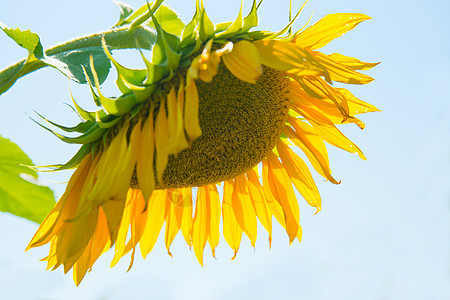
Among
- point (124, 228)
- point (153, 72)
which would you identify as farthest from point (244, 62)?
point (124, 228)

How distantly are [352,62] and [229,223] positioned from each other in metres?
0.87

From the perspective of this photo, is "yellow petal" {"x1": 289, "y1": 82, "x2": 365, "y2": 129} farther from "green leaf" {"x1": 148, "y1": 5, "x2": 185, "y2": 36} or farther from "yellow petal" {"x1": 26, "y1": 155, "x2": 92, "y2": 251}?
"yellow petal" {"x1": 26, "y1": 155, "x2": 92, "y2": 251}

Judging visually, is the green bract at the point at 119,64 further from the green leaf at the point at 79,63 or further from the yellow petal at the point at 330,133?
the yellow petal at the point at 330,133

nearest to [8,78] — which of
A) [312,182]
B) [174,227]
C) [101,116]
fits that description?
[101,116]

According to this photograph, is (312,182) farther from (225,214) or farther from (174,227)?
(174,227)

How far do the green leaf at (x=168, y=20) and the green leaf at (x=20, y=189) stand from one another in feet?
2.02

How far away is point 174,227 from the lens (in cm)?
221

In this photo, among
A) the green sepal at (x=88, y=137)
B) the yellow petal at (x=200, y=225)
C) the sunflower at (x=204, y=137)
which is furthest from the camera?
the yellow petal at (x=200, y=225)

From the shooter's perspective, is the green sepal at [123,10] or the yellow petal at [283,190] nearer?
the green sepal at [123,10]

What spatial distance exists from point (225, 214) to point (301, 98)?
1.99ft

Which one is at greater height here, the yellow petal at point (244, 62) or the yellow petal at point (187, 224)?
the yellow petal at point (244, 62)

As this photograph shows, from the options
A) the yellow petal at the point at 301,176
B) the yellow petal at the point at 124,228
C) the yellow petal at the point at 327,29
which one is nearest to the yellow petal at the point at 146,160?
the yellow petal at the point at 124,228

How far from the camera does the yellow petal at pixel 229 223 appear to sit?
222 cm

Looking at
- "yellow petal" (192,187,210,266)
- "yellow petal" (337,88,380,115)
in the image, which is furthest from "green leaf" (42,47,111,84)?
"yellow petal" (337,88,380,115)
